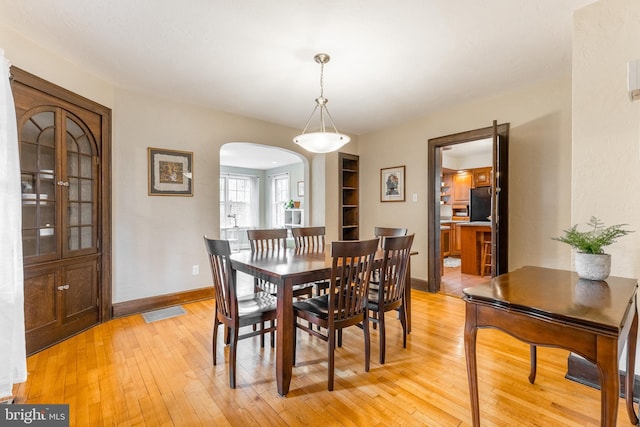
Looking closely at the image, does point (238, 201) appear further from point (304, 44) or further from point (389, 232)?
point (304, 44)

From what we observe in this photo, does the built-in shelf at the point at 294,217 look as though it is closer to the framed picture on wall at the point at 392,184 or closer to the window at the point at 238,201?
the window at the point at 238,201

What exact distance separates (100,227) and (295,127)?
2.89 m

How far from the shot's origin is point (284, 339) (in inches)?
72.2

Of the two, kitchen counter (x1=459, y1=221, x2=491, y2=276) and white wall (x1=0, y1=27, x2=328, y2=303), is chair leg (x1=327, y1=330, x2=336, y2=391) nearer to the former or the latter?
white wall (x1=0, y1=27, x2=328, y2=303)

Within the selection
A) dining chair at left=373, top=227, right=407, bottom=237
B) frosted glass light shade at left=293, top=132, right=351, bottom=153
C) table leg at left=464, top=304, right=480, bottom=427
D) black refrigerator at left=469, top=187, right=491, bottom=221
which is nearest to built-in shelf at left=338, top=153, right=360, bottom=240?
dining chair at left=373, top=227, right=407, bottom=237

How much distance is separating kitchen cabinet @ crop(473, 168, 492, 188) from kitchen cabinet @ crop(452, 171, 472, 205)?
206 millimetres

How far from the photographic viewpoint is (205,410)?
1.71m

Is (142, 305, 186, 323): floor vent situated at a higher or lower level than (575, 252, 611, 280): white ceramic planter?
lower

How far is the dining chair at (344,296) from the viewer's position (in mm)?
1904

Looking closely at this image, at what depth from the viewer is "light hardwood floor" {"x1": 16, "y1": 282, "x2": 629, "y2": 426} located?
1656 mm

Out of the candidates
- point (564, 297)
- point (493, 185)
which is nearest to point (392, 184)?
point (493, 185)

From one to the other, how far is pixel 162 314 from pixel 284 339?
2102 mm

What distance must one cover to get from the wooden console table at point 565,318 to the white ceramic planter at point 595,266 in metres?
0.05

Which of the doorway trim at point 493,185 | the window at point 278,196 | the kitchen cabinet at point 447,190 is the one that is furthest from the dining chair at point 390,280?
the window at point 278,196
